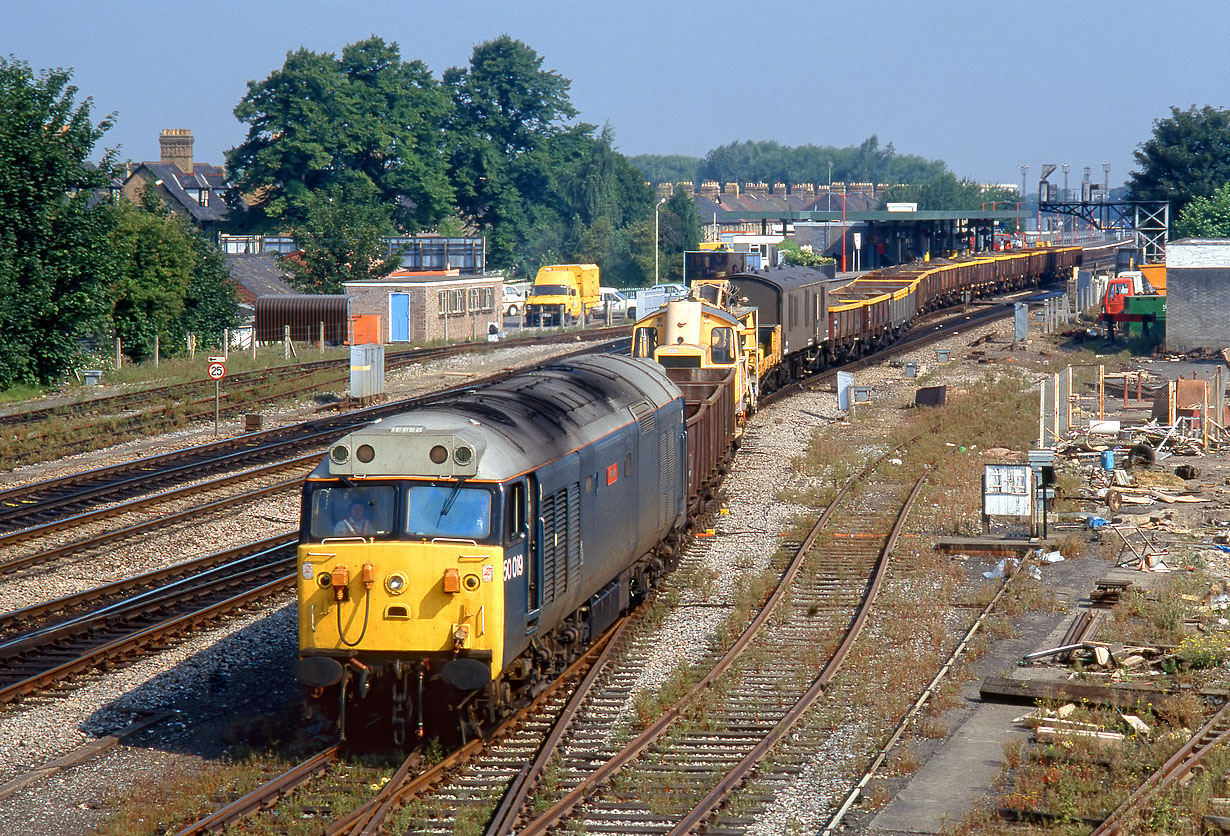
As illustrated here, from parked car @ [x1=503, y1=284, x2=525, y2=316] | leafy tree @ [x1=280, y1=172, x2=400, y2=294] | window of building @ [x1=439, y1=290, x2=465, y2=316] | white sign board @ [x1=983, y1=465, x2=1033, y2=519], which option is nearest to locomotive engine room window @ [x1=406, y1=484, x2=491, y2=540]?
white sign board @ [x1=983, y1=465, x2=1033, y2=519]

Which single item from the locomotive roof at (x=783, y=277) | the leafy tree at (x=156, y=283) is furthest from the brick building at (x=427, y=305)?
the locomotive roof at (x=783, y=277)

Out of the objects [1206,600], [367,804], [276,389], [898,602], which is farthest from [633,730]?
[276,389]

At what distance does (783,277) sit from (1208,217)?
142 ft

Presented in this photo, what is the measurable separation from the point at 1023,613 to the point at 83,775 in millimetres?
10836

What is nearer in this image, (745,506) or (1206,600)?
(1206,600)

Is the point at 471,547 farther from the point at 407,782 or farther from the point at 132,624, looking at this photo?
the point at 132,624

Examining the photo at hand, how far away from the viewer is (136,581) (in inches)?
692

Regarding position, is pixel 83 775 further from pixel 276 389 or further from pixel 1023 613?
pixel 276 389

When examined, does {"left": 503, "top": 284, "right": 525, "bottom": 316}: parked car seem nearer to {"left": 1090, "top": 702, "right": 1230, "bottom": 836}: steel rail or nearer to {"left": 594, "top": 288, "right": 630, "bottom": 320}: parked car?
{"left": 594, "top": 288, "right": 630, "bottom": 320}: parked car

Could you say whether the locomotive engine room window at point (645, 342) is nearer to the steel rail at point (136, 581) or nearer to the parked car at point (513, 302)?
the steel rail at point (136, 581)

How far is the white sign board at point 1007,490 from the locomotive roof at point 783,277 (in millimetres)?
14866

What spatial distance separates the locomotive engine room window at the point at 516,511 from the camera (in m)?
10.8

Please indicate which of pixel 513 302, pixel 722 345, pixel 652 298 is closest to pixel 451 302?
pixel 652 298

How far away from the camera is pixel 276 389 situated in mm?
37250
